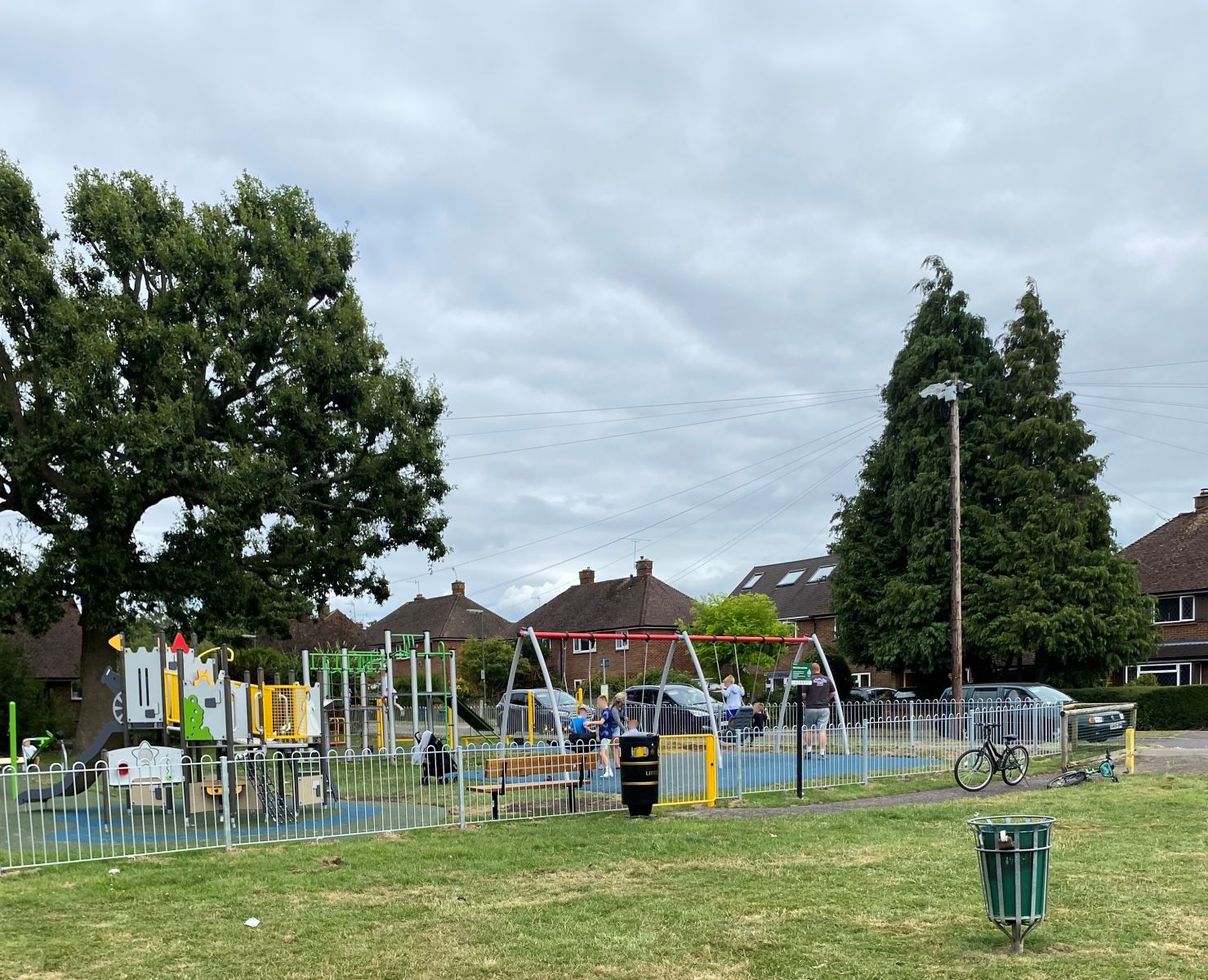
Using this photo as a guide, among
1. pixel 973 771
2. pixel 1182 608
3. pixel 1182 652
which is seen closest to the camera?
pixel 973 771

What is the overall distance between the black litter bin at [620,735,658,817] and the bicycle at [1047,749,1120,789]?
6.72 m

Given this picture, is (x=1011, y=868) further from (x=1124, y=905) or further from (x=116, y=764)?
(x=116, y=764)

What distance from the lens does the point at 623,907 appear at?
9289 mm

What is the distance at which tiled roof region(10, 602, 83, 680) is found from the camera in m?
46.4

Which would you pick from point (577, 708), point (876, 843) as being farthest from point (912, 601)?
point (876, 843)

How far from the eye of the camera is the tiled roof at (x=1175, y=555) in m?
45.8

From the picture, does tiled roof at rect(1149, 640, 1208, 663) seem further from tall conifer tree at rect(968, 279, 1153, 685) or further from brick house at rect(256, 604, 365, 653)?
brick house at rect(256, 604, 365, 653)

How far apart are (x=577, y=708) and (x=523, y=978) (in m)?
20.1

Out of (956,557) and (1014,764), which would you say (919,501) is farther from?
(1014,764)

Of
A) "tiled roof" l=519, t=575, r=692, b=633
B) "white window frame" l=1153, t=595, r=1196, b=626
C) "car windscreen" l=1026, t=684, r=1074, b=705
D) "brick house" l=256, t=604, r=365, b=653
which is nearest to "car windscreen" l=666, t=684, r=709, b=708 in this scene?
"car windscreen" l=1026, t=684, r=1074, b=705

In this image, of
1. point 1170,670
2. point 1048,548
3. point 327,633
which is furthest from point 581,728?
point 327,633

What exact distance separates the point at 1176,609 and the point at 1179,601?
389 millimetres

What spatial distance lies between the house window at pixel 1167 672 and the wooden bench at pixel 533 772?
33.8 m

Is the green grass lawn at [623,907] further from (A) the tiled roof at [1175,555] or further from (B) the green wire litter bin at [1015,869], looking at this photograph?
(A) the tiled roof at [1175,555]
